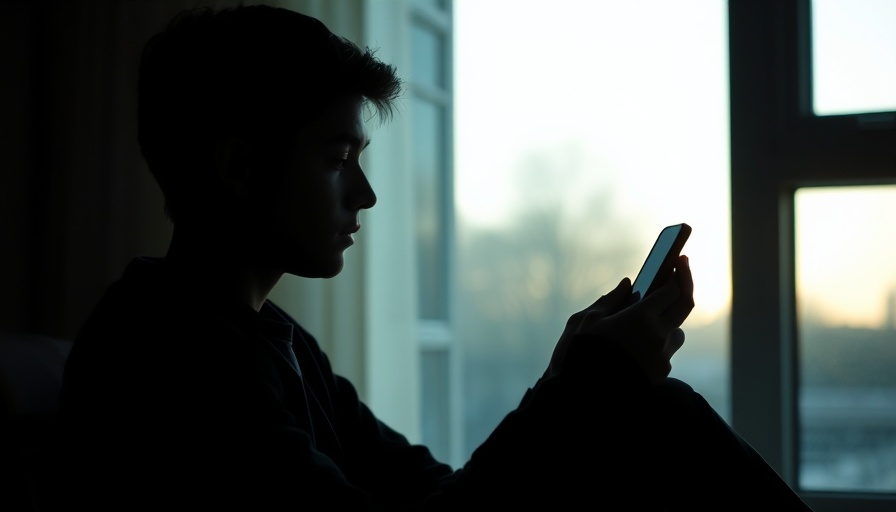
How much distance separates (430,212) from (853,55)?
3.87 feet

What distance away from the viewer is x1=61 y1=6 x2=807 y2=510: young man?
0.72m

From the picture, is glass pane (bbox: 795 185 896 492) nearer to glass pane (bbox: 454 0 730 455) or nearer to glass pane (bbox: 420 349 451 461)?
glass pane (bbox: 454 0 730 455)

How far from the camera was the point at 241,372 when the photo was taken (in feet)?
2.51

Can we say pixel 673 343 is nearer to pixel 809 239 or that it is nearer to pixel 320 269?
pixel 320 269

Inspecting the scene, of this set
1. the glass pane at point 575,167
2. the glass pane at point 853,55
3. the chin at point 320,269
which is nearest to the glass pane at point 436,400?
the glass pane at point 575,167

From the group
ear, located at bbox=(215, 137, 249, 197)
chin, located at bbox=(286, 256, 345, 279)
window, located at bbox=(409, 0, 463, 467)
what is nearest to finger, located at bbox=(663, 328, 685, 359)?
chin, located at bbox=(286, 256, 345, 279)

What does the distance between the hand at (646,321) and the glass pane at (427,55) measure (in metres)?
1.54

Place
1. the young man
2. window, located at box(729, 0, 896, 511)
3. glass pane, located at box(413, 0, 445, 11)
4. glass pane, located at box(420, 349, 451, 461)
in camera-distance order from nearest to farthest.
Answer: the young man < window, located at box(729, 0, 896, 511) < glass pane, located at box(413, 0, 445, 11) < glass pane, located at box(420, 349, 451, 461)

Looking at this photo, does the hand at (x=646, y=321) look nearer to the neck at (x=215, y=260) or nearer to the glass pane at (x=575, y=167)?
the neck at (x=215, y=260)

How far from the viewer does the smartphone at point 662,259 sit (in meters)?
0.85

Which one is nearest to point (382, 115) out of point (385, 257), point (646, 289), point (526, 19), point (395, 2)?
point (646, 289)

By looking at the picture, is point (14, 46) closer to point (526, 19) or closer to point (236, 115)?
point (236, 115)

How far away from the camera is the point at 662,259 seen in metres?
0.87

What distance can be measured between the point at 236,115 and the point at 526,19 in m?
1.83
